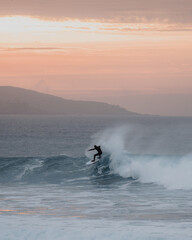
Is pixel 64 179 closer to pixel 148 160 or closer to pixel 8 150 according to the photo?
pixel 148 160

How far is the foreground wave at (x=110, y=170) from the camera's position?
2716 centimetres

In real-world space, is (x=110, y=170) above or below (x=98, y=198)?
above

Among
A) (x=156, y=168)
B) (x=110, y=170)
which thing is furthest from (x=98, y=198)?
(x=110, y=170)

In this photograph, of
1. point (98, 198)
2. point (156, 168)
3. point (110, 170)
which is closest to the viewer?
point (98, 198)

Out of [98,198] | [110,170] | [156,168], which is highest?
[110,170]

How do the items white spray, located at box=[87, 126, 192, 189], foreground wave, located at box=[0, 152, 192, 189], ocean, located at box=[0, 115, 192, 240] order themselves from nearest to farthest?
ocean, located at box=[0, 115, 192, 240], white spray, located at box=[87, 126, 192, 189], foreground wave, located at box=[0, 152, 192, 189]

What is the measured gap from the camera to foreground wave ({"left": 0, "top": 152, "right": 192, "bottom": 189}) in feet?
89.1

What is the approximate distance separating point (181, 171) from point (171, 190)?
17.6 ft

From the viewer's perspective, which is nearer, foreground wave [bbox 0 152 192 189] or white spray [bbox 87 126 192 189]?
white spray [bbox 87 126 192 189]

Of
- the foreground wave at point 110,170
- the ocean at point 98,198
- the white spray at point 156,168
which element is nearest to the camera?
the ocean at point 98,198

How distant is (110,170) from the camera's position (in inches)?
1258

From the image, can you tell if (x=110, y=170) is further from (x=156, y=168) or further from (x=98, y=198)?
(x=98, y=198)

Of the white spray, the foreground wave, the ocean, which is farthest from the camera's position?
the foreground wave

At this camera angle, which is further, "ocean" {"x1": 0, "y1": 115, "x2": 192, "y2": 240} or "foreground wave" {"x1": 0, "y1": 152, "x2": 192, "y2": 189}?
"foreground wave" {"x1": 0, "y1": 152, "x2": 192, "y2": 189}
